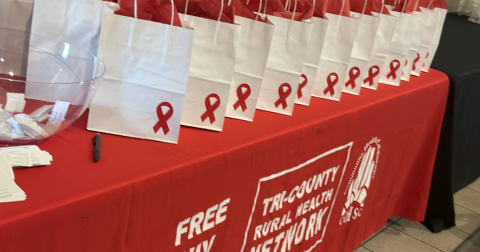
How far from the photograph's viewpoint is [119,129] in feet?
3.12

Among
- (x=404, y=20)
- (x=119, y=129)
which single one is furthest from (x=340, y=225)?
(x=119, y=129)

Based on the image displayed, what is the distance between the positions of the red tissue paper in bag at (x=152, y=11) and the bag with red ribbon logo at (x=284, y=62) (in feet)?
0.88

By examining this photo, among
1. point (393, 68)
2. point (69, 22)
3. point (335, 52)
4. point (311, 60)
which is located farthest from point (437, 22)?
point (69, 22)

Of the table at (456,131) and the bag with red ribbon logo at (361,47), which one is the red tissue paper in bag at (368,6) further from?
the table at (456,131)

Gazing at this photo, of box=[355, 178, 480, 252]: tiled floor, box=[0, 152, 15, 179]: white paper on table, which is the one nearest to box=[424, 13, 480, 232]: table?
box=[355, 178, 480, 252]: tiled floor

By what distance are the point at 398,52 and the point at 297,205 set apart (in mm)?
658

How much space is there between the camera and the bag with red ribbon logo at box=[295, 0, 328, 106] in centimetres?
121

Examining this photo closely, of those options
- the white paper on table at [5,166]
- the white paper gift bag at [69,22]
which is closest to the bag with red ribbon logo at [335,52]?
the white paper gift bag at [69,22]

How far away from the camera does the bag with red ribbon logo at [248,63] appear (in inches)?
42.1

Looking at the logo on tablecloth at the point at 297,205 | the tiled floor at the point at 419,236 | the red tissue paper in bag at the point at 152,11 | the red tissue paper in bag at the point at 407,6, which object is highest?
the red tissue paper in bag at the point at 407,6

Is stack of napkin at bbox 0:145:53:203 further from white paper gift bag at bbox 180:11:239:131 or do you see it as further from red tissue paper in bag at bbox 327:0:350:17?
red tissue paper in bag at bbox 327:0:350:17

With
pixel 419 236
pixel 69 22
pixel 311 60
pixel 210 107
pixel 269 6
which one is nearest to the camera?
pixel 69 22

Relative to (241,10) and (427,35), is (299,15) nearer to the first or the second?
(241,10)

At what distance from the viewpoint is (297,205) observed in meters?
1.33
